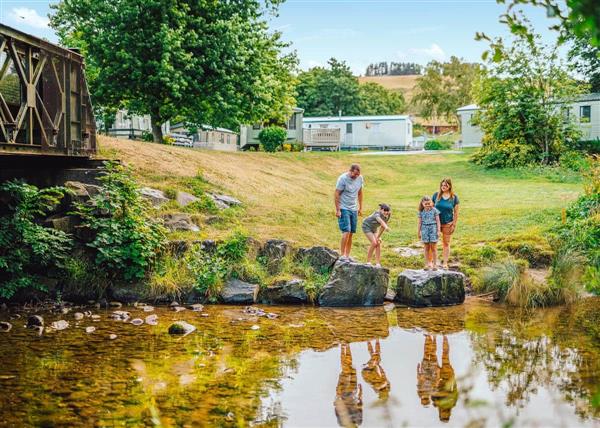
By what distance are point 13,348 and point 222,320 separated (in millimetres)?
3246

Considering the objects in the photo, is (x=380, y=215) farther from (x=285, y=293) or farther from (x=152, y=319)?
(x=152, y=319)

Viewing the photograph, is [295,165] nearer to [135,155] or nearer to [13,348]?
[135,155]

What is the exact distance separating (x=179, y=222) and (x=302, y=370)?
22.3 ft

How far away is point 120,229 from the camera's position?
12750 mm

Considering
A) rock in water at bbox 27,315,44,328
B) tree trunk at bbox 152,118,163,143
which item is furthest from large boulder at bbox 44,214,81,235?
tree trunk at bbox 152,118,163,143

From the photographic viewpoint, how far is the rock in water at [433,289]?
480 inches

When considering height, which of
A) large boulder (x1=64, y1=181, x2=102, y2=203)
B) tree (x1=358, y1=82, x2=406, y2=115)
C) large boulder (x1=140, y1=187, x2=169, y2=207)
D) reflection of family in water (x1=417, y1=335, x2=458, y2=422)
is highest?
tree (x1=358, y1=82, x2=406, y2=115)

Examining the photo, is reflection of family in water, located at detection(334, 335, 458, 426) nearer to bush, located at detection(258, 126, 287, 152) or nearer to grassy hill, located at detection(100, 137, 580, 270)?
grassy hill, located at detection(100, 137, 580, 270)

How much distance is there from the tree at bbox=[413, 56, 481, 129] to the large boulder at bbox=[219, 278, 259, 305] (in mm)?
63954

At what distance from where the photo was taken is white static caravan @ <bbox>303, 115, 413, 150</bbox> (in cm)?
5072

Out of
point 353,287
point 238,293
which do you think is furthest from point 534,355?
point 238,293

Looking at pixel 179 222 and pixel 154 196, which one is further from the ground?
pixel 154 196

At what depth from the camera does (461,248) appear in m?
14.7

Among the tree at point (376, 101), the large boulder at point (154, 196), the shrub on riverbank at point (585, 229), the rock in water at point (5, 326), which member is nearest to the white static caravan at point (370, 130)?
the tree at point (376, 101)
